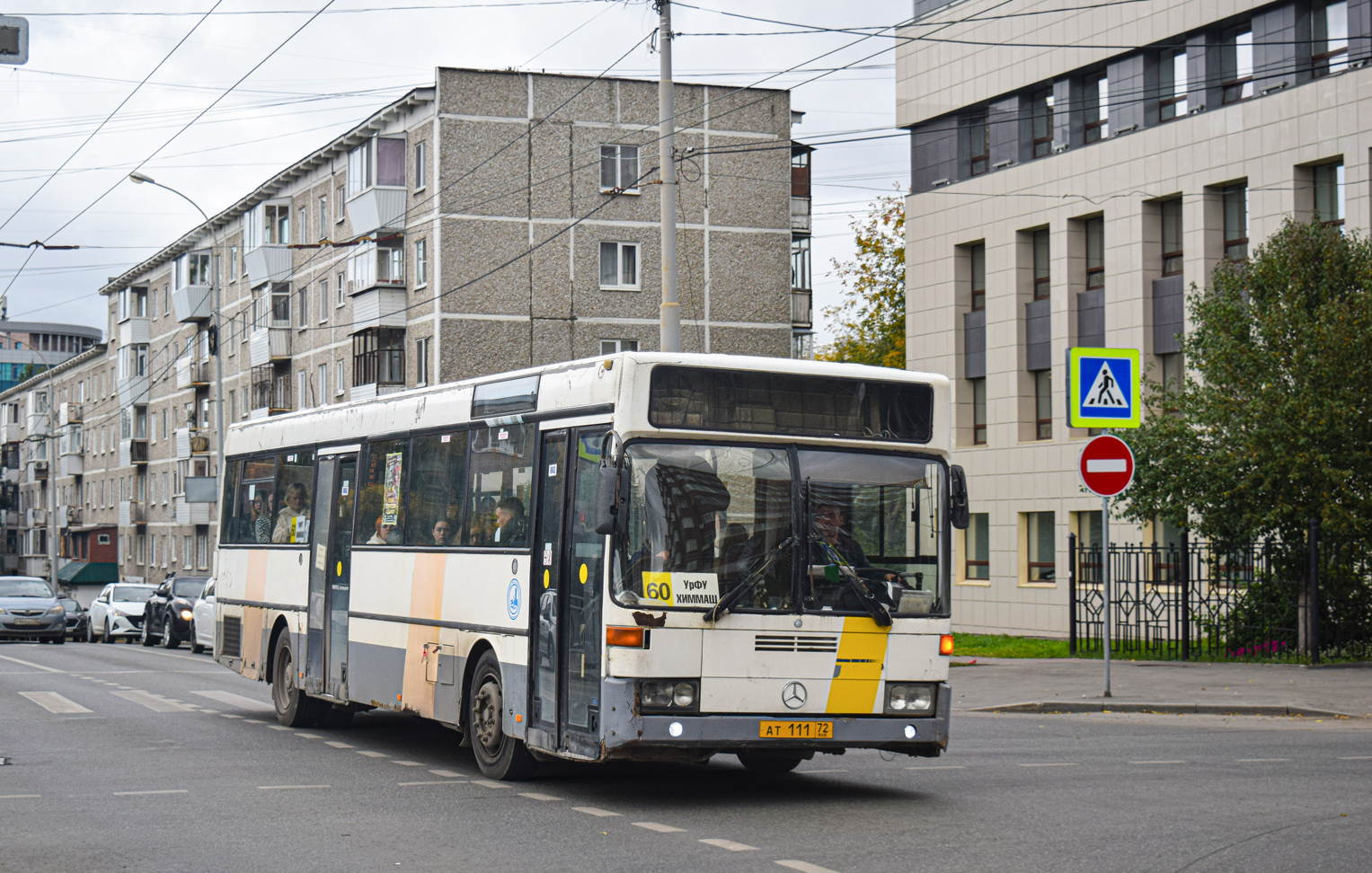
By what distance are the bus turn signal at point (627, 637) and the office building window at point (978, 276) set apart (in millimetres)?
29956

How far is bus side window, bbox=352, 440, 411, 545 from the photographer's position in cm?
1401

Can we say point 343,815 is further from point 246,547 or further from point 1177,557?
point 1177,557

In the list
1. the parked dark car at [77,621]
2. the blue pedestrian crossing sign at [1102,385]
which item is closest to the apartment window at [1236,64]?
the blue pedestrian crossing sign at [1102,385]

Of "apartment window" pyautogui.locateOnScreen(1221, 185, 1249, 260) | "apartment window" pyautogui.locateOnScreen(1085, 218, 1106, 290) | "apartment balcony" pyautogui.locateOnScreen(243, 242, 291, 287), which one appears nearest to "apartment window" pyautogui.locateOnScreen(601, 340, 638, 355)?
"apartment balcony" pyautogui.locateOnScreen(243, 242, 291, 287)

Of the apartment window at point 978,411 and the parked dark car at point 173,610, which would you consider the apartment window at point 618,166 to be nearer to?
the apartment window at point 978,411

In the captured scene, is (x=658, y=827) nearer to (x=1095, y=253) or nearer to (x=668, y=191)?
(x=668, y=191)

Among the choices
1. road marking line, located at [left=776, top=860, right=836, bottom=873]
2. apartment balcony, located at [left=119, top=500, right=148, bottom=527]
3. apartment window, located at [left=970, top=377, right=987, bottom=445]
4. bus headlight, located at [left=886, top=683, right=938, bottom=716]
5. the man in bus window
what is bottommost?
road marking line, located at [left=776, top=860, right=836, bottom=873]

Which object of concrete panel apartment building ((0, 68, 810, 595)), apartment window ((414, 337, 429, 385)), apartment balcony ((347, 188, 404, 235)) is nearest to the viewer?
concrete panel apartment building ((0, 68, 810, 595))

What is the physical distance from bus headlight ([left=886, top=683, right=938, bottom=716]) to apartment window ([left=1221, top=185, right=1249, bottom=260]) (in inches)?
916

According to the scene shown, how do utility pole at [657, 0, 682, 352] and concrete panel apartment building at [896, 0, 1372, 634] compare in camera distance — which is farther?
concrete panel apartment building at [896, 0, 1372, 634]

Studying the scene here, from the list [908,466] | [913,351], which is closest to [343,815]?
[908,466]

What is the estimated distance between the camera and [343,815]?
10.1m

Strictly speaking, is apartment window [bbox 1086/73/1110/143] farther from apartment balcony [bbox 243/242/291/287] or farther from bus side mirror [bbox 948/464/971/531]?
apartment balcony [bbox 243/242/291/287]

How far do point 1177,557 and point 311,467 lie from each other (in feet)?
43.2
